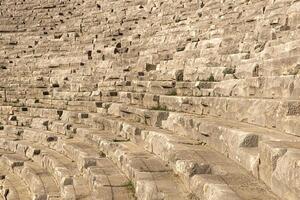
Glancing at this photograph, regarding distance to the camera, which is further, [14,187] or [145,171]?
[14,187]

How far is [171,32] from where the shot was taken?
1470cm

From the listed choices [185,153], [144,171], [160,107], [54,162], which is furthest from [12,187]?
[185,153]

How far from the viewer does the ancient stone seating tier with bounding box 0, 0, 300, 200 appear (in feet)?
15.8

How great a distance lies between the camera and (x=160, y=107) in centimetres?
867

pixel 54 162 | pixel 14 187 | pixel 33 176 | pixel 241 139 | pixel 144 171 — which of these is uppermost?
pixel 241 139

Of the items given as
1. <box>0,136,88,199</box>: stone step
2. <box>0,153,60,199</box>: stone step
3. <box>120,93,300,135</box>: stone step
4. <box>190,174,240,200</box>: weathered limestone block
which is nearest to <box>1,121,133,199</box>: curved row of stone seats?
<box>0,136,88,199</box>: stone step

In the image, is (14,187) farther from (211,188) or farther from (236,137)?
(211,188)

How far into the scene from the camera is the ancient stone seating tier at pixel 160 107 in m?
4.80

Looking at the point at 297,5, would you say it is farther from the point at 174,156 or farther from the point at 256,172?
the point at 256,172

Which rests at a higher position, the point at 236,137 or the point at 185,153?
the point at 236,137

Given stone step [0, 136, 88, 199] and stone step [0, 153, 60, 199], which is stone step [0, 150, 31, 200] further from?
stone step [0, 136, 88, 199]

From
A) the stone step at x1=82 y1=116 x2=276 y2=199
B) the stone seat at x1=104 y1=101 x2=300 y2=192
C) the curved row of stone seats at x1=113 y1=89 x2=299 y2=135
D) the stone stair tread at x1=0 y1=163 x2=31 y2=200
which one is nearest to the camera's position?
the stone seat at x1=104 y1=101 x2=300 y2=192

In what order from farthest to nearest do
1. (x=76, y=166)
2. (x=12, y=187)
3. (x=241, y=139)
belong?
(x=12, y=187) < (x=76, y=166) < (x=241, y=139)

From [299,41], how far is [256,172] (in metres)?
3.11
